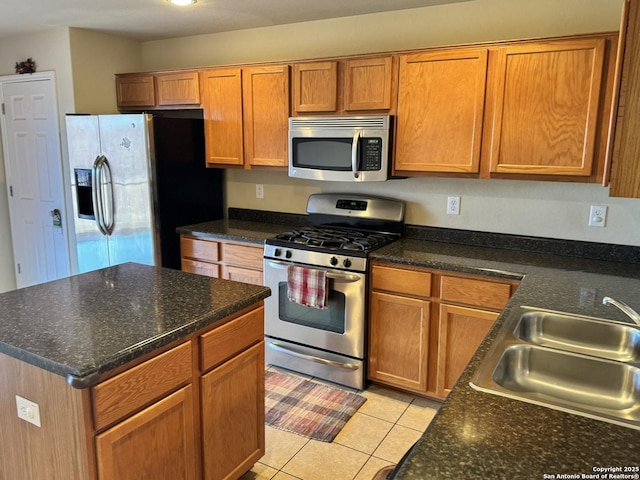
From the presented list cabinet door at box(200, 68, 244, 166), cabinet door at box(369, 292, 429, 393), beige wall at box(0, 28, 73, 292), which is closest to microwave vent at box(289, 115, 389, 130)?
cabinet door at box(200, 68, 244, 166)

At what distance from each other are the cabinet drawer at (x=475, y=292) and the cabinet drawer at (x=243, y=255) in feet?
4.19

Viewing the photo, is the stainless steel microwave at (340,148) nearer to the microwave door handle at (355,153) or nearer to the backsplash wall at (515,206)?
the microwave door handle at (355,153)

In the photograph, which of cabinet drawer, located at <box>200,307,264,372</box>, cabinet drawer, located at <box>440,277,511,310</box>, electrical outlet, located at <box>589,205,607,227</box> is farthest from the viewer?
electrical outlet, located at <box>589,205,607,227</box>

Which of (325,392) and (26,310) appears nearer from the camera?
(26,310)

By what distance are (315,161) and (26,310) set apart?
6.28ft

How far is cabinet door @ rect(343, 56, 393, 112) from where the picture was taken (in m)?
2.93

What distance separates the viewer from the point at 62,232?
414 cm

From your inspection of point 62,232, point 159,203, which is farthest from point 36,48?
point 159,203

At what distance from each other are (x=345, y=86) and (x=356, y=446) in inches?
83.3

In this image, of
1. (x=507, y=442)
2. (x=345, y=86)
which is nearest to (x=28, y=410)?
(x=507, y=442)

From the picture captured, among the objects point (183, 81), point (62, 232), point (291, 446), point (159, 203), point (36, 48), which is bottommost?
point (291, 446)

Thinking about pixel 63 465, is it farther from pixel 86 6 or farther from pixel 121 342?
pixel 86 6

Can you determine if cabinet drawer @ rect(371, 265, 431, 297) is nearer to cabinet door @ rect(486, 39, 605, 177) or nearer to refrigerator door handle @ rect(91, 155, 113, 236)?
cabinet door @ rect(486, 39, 605, 177)

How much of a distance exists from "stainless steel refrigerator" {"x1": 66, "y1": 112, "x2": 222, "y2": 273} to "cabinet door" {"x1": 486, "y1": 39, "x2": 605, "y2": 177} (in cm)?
218
